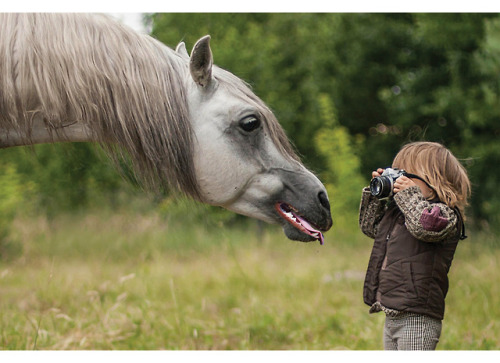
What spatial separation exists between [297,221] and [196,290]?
10.8 feet

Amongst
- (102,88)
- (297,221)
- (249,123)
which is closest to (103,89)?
(102,88)

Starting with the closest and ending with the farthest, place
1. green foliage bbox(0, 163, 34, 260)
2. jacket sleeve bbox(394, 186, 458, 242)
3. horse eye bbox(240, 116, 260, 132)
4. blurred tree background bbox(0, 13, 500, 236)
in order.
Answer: jacket sleeve bbox(394, 186, 458, 242) < horse eye bbox(240, 116, 260, 132) < green foliage bbox(0, 163, 34, 260) < blurred tree background bbox(0, 13, 500, 236)

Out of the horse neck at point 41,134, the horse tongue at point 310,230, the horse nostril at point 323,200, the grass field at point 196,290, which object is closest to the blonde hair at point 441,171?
the horse nostril at point 323,200

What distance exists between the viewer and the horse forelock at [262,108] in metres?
2.47

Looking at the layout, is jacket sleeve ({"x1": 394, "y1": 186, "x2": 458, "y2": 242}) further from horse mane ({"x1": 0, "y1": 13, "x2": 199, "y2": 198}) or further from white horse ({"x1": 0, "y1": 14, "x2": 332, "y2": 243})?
horse mane ({"x1": 0, "y1": 13, "x2": 199, "y2": 198})

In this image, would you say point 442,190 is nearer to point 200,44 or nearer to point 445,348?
point 200,44

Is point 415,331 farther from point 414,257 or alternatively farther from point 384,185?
point 384,185

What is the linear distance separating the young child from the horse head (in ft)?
1.06

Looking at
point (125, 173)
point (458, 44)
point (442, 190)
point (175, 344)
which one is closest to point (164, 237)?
point (175, 344)

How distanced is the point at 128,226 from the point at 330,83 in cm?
567

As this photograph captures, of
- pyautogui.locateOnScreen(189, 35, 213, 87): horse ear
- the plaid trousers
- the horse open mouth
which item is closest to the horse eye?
pyautogui.locateOnScreen(189, 35, 213, 87): horse ear

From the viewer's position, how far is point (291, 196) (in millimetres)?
2496

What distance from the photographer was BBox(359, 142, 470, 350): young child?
223 centimetres

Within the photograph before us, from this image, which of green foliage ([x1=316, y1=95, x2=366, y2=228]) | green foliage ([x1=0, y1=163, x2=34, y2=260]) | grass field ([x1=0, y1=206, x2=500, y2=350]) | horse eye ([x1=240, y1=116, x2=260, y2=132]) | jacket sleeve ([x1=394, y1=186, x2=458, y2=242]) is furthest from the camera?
green foliage ([x1=316, y1=95, x2=366, y2=228])
